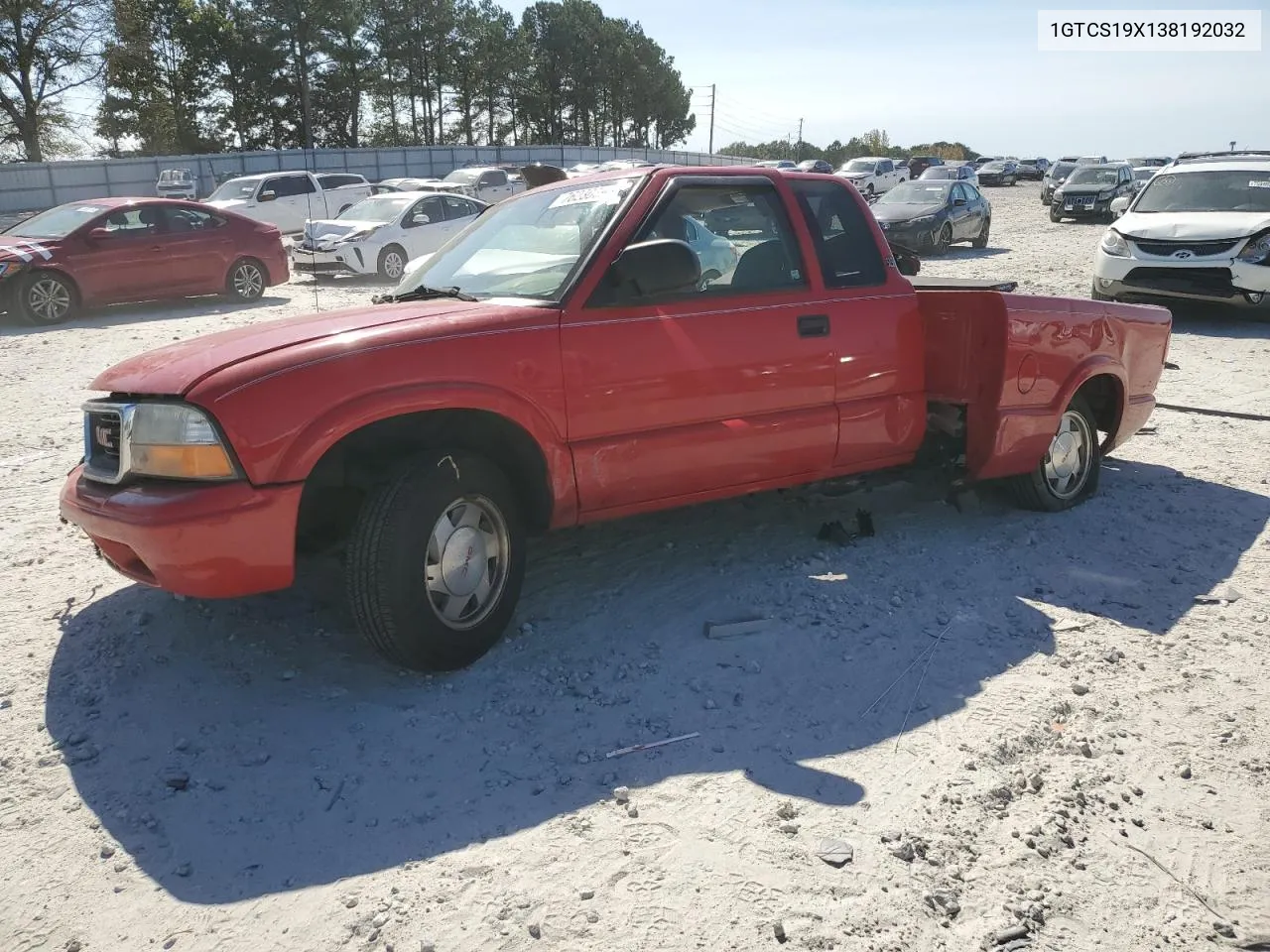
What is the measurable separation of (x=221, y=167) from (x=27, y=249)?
92.4 feet

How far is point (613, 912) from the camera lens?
8.19 ft

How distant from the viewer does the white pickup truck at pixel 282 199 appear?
22781 millimetres

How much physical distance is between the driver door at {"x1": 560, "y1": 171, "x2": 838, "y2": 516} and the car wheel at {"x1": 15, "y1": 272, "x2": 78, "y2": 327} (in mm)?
10754

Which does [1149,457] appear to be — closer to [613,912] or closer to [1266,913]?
[1266,913]

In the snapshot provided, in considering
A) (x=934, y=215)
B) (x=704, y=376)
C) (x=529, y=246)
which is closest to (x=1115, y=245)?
(x=934, y=215)

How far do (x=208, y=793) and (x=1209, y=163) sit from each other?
13666 millimetres

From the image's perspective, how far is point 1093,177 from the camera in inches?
1137

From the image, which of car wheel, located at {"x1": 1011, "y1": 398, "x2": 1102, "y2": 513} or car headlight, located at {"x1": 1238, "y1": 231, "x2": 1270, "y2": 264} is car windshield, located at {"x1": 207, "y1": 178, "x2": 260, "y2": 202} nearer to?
car headlight, located at {"x1": 1238, "y1": 231, "x2": 1270, "y2": 264}

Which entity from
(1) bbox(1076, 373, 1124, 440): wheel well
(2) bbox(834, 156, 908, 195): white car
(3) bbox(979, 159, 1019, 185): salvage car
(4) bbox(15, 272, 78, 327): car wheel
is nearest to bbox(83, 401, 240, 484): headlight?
(1) bbox(1076, 373, 1124, 440): wheel well

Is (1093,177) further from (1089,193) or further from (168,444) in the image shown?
(168,444)

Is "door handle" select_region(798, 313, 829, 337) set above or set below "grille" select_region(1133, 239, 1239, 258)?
above

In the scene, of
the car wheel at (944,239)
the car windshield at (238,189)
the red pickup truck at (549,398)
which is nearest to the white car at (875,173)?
the car wheel at (944,239)

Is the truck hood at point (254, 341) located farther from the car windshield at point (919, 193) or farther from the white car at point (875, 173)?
the white car at point (875, 173)

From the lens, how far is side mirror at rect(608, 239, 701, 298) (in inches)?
149
